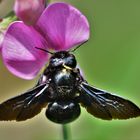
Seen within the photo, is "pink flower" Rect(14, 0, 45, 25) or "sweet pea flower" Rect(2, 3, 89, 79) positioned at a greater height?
"pink flower" Rect(14, 0, 45, 25)

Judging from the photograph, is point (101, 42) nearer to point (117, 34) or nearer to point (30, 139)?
point (117, 34)

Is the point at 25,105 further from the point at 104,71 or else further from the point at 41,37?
the point at 104,71

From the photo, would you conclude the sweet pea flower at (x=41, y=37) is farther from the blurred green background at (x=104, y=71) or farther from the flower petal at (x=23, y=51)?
the blurred green background at (x=104, y=71)

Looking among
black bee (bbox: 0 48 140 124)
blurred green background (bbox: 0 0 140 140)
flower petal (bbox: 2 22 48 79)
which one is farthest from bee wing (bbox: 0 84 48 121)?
blurred green background (bbox: 0 0 140 140)

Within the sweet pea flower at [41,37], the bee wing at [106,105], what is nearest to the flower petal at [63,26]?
the sweet pea flower at [41,37]

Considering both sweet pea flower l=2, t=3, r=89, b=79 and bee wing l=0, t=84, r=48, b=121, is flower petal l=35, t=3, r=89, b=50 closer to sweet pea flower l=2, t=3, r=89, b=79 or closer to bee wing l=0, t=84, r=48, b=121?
sweet pea flower l=2, t=3, r=89, b=79

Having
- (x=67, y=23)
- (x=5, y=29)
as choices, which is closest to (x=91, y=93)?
(x=67, y=23)

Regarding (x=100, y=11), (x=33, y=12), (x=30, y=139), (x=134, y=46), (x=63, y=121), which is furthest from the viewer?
(x=100, y=11)
